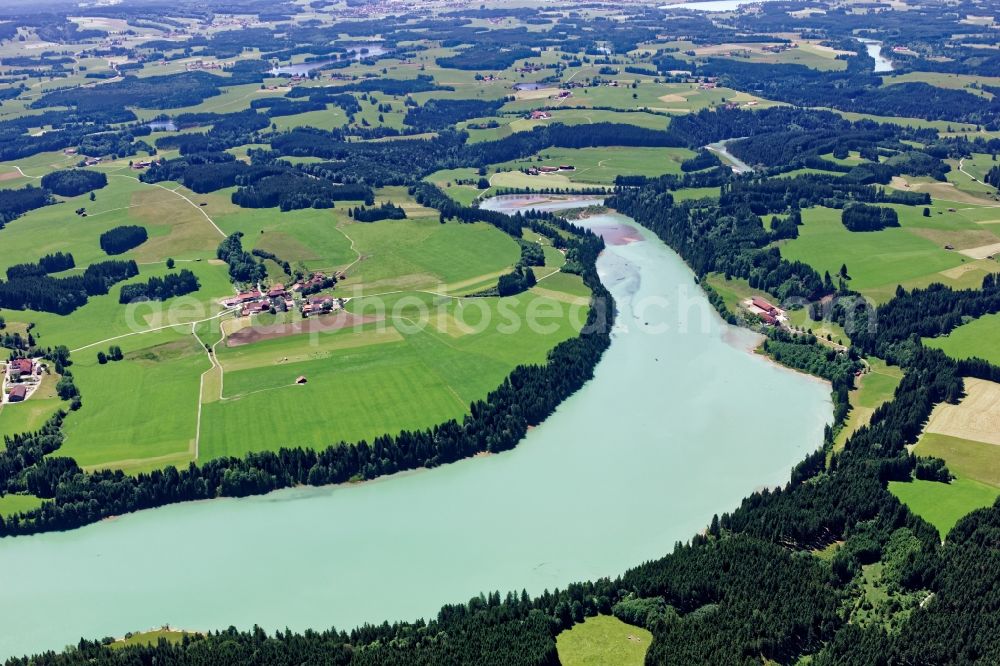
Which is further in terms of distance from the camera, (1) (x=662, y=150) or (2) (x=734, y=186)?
(1) (x=662, y=150)

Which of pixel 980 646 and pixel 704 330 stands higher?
pixel 980 646

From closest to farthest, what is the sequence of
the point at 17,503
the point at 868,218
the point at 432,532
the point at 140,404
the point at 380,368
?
the point at 432,532 < the point at 17,503 < the point at 140,404 < the point at 380,368 < the point at 868,218

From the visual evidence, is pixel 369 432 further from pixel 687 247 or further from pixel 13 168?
pixel 13 168

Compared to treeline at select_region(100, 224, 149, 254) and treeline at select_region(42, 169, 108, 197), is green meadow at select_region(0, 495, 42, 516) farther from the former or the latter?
treeline at select_region(42, 169, 108, 197)

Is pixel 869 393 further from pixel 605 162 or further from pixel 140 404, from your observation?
pixel 605 162

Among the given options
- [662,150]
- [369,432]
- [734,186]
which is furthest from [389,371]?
[662,150]

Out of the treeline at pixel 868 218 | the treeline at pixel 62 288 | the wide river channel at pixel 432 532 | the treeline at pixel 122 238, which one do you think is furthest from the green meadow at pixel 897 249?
the treeline at pixel 122 238

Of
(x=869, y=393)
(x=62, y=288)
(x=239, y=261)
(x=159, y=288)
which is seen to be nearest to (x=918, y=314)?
(x=869, y=393)
